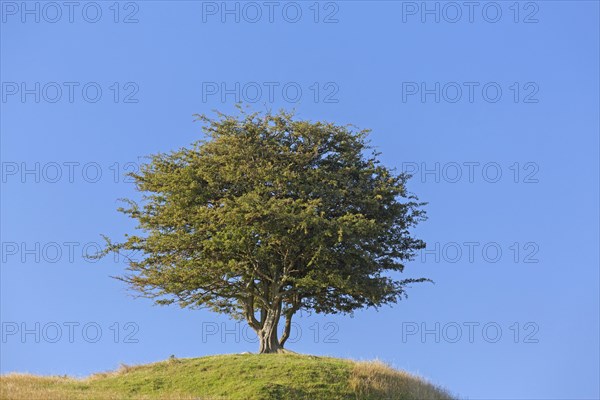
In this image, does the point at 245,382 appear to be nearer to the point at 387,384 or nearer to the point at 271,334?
the point at 387,384

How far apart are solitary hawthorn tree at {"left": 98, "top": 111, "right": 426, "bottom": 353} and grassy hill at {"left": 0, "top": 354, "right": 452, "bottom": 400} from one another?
3.19m

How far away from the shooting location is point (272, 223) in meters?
28.0

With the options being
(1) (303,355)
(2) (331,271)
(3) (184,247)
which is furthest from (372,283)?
(3) (184,247)

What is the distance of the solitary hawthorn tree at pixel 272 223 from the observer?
2834 cm

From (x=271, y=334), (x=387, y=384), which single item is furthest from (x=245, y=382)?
(x=271, y=334)

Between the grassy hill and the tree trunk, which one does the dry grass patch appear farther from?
the tree trunk

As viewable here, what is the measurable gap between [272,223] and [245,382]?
6450 millimetres

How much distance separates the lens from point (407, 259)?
1282 inches

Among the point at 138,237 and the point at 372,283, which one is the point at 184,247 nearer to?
the point at 138,237

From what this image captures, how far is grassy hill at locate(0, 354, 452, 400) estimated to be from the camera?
24.2 metres

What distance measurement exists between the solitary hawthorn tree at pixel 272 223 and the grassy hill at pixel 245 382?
319cm

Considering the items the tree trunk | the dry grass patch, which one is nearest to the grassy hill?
the dry grass patch

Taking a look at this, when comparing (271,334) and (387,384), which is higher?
(271,334)

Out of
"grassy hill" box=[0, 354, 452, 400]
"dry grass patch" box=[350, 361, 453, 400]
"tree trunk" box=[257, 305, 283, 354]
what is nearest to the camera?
"grassy hill" box=[0, 354, 452, 400]
